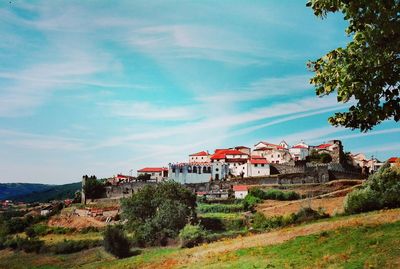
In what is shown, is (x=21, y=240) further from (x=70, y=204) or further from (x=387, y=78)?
(x=387, y=78)

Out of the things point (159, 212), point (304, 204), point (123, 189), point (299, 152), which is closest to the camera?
point (159, 212)

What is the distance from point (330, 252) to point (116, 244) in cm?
2850

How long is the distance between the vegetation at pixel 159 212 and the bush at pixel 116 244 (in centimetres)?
822

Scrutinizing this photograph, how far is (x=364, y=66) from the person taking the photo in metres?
10.8

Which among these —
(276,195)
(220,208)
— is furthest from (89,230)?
(276,195)

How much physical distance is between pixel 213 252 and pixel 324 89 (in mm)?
21309

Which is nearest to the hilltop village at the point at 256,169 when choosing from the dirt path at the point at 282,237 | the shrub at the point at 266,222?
the shrub at the point at 266,222

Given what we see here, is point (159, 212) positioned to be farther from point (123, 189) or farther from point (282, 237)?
point (123, 189)

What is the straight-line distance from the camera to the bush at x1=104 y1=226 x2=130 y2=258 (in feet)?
146

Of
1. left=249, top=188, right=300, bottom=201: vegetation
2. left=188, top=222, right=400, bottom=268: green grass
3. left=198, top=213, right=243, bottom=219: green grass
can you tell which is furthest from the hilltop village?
left=188, top=222, right=400, bottom=268: green grass

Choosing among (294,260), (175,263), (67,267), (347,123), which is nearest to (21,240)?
(67,267)

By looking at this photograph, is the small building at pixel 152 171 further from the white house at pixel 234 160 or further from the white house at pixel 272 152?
the white house at pixel 272 152

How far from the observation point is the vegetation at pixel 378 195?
119 feet

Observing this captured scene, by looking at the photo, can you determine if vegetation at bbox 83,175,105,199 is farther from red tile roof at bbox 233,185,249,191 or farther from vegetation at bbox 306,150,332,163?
vegetation at bbox 306,150,332,163
